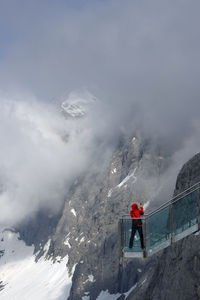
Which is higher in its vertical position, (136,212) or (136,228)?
(136,212)

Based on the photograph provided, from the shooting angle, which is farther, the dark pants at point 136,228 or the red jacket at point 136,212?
the red jacket at point 136,212

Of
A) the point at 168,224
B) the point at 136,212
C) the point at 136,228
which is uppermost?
the point at 136,212

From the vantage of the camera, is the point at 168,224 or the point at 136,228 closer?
the point at 136,228

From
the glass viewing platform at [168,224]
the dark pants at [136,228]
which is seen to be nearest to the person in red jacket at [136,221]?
the dark pants at [136,228]

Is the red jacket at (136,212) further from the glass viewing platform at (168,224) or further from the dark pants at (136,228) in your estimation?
the glass viewing platform at (168,224)

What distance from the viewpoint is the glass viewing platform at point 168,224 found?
937 inches

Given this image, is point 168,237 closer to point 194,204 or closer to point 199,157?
point 194,204

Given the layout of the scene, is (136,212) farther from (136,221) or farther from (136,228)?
(136,228)

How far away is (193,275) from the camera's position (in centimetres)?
3067

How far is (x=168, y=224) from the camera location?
79.2 feet

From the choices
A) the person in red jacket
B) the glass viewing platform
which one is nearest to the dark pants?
the person in red jacket

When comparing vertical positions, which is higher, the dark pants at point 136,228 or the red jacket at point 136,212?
the red jacket at point 136,212

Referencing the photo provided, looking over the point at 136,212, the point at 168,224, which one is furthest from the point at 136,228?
the point at 168,224

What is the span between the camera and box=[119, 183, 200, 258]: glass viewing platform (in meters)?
23.8
